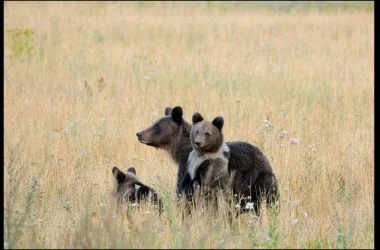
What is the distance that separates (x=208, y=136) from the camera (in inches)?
295

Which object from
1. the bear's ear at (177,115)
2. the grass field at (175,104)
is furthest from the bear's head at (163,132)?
the grass field at (175,104)

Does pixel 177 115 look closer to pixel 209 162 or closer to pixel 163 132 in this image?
pixel 163 132

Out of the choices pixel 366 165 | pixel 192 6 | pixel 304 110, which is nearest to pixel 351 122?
pixel 304 110

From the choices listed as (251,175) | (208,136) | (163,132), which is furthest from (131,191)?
(251,175)

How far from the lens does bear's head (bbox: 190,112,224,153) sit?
7.46 metres

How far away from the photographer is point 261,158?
7684 millimetres

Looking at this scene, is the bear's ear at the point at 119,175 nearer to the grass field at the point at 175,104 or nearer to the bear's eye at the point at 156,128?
the grass field at the point at 175,104

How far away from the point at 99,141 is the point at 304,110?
348 centimetres

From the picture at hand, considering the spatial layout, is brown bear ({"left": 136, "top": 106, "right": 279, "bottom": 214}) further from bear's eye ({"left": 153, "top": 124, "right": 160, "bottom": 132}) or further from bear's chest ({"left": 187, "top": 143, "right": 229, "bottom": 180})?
bear's eye ({"left": 153, "top": 124, "right": 160, "bottom": 132})

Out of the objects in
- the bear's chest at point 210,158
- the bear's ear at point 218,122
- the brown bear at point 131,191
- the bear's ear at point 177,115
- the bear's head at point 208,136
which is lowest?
the brown bear at point 131,191

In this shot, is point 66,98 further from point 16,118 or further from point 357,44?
point 357,44

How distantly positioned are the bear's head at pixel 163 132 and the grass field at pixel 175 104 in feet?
0.68

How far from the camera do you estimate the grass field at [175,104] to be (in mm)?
6625

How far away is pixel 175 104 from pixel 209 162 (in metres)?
6.44
